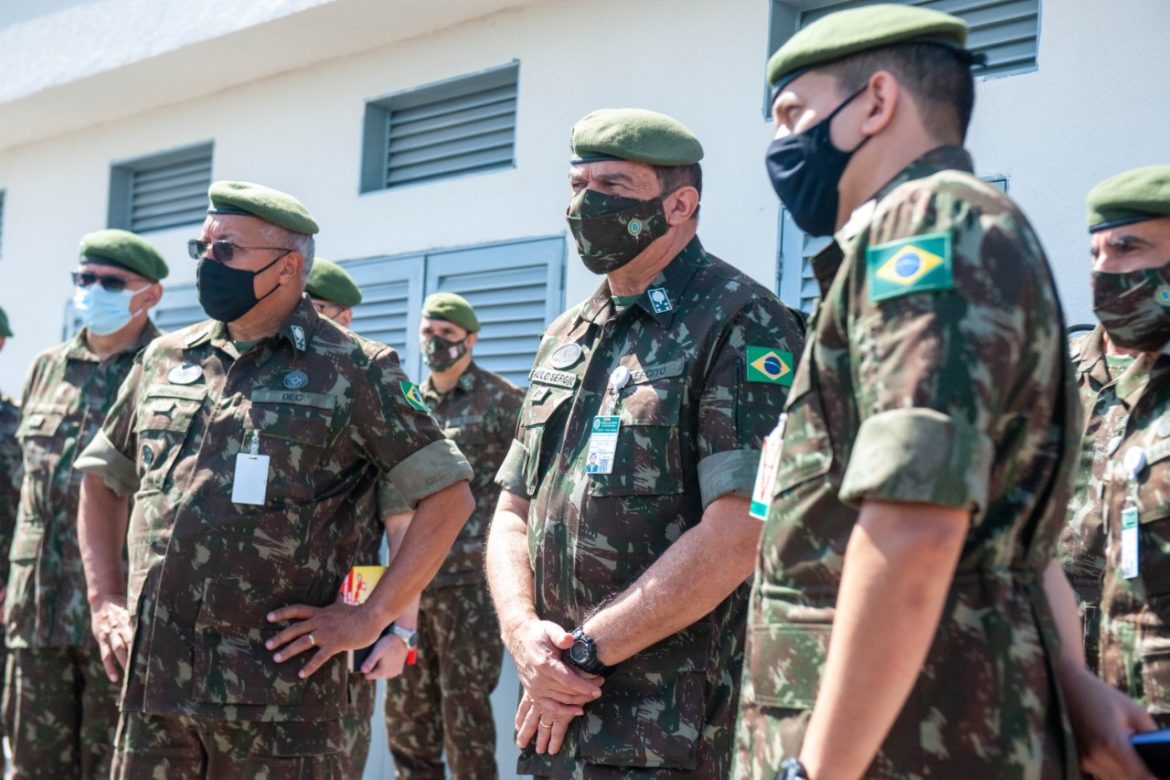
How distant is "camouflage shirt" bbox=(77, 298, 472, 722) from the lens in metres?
3.75

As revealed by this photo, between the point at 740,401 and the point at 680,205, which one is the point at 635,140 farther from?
the point at 740,401

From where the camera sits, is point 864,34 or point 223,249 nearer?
point 864,34

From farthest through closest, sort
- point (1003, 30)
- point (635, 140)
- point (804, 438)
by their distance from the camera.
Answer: point (1003, 30), point (635, 140), point (804, 438)

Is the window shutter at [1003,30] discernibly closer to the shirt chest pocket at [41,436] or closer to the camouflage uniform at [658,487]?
the camouflage uniform at [658,487]

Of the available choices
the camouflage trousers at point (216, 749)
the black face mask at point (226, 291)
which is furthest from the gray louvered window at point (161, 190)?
the camouflage trousers at point (216, 749)

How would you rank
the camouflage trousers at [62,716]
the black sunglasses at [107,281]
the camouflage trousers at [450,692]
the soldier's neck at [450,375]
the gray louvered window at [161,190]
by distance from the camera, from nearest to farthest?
the camouflage trousers at [62,716], the black sunglasses at [107,281], the camouflage trousers at [450,692], the soldier's neck at [450,375], the gray louvered window at [161,190]

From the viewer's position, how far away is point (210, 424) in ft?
12.7

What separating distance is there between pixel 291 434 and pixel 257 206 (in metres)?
0.73

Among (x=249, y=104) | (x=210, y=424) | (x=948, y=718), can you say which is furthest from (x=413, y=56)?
(x=948, y=718)

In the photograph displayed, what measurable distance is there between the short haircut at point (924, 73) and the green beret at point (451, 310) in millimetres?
4941

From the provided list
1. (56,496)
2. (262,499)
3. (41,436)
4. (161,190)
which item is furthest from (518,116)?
(262,499)

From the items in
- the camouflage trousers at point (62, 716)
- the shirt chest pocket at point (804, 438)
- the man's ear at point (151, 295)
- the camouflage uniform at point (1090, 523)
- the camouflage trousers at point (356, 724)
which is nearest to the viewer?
the shirt chest pocket at point (804, 438)

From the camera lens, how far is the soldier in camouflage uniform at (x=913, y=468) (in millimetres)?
1747

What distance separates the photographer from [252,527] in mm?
3783
